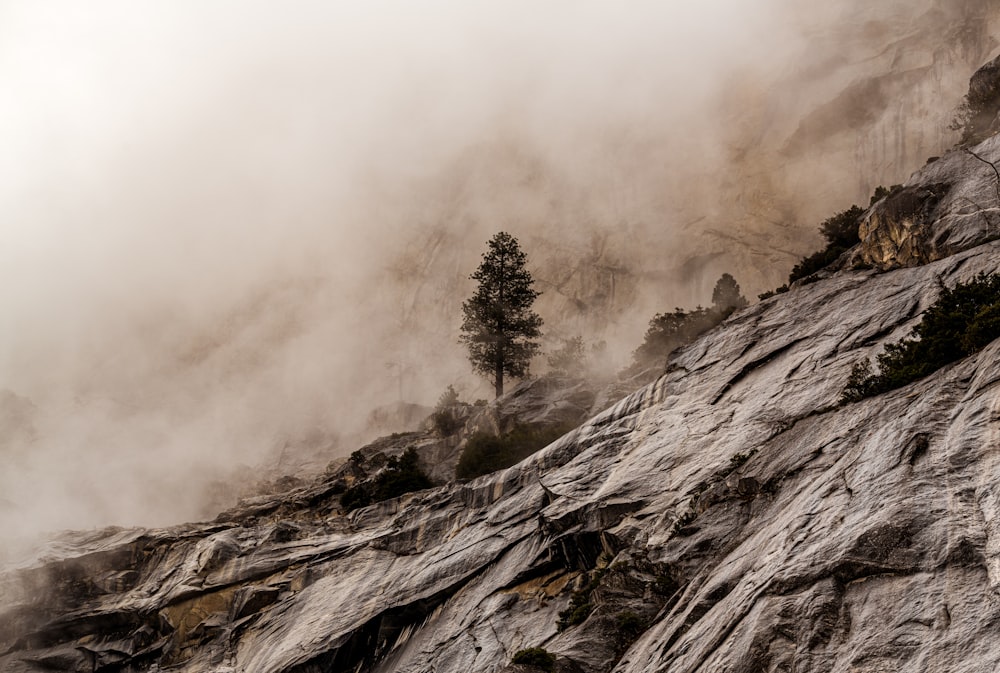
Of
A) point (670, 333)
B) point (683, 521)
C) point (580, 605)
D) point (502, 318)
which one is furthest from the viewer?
point (502, 318)

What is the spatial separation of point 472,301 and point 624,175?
3035 centimetres

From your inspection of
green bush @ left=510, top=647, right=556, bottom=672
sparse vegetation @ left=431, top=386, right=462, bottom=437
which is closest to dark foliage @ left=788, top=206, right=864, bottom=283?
sparse vegetation @ left=431, top=386, right=462, bottom=437

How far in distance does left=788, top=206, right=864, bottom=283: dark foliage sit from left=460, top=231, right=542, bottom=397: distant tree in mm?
22124

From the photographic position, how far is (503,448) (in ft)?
147

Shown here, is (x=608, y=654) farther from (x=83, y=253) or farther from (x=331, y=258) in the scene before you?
(x=83, y=253)

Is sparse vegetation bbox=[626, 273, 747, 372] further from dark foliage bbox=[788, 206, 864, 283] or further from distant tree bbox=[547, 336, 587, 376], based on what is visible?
distant tree bbox=[547, 336, 587, 376]

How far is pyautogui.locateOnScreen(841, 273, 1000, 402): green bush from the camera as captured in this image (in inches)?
841

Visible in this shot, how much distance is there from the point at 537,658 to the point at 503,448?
21481 mm

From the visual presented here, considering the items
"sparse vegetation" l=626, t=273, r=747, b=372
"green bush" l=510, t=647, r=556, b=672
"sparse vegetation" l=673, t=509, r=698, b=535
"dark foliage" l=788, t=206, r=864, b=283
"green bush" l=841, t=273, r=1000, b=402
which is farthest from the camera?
"sparse vegetation" l=626, t=273, r=747, b=372

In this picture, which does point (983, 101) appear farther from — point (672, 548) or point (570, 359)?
point (570, 359)

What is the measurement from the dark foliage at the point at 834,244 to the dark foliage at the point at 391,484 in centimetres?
2058

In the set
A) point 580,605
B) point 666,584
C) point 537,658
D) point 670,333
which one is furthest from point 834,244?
point 537,658

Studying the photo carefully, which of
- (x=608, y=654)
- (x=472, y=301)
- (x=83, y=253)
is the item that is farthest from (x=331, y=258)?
(x=608, y=654)

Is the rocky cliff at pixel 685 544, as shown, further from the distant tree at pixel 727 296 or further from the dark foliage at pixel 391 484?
the distant tree at pixel 727 296
